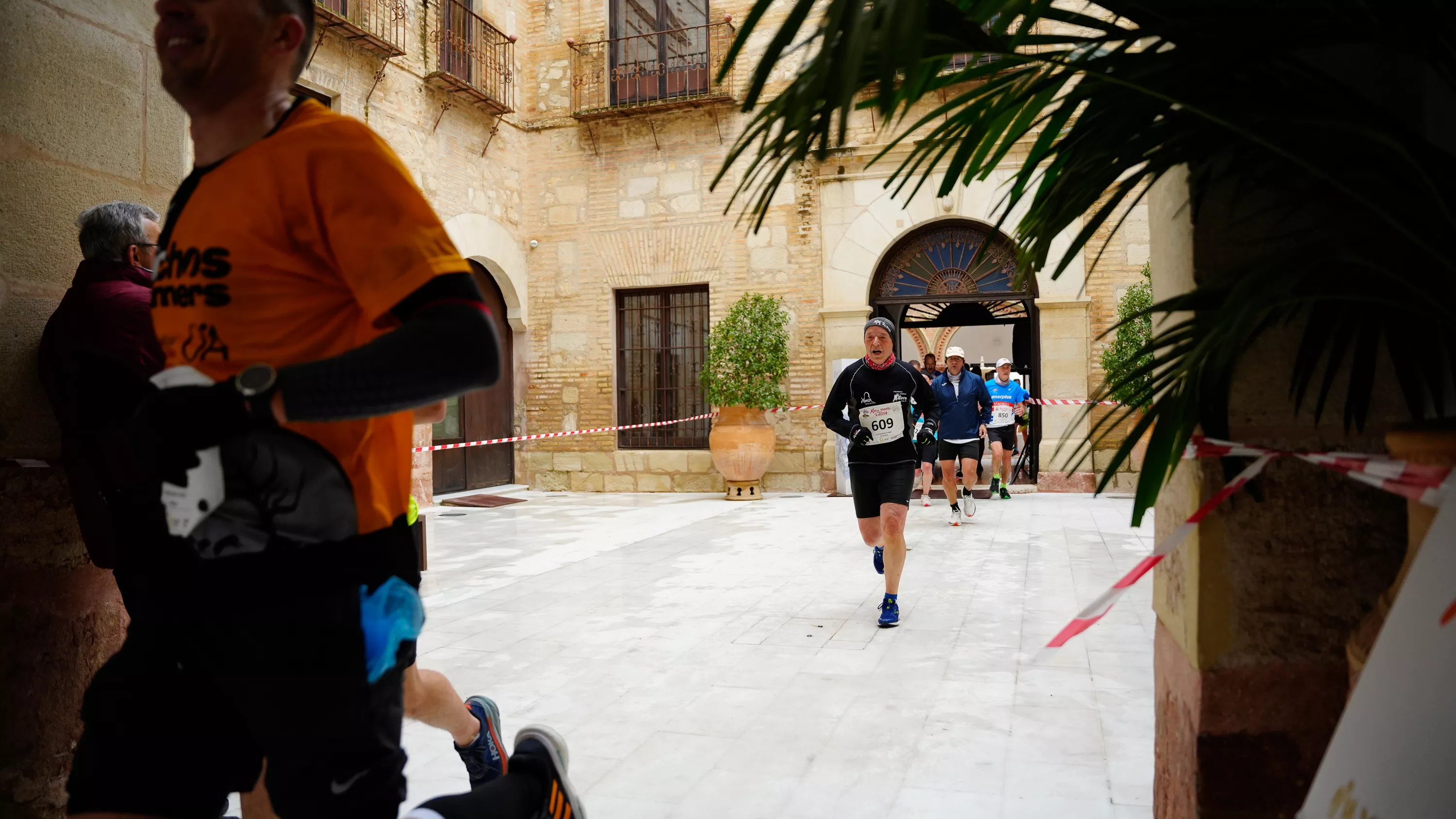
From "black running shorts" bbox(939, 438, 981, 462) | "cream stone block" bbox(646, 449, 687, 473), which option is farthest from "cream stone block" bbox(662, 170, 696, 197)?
"black running shorts" bbox(939, 438, 981, 462)

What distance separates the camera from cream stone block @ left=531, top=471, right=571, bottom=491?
1470 centimetres

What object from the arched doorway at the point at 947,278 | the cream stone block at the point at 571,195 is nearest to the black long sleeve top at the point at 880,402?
the arched doorway at the point at 947,278

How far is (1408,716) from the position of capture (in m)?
1.39

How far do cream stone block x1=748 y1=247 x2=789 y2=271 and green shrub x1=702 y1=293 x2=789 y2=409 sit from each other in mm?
695

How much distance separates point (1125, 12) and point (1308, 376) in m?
0.73

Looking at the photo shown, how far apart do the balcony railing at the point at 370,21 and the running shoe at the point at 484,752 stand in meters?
9.37

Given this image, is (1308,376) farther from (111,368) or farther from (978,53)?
(111,368)

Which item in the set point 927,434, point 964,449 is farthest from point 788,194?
point 927,434

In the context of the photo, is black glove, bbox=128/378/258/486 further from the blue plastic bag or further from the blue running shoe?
the blue running shoe

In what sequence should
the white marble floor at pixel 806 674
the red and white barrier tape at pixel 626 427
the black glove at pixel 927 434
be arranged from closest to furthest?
the white marble floor at pixel 806 674, the black glove at pixel 927 434, the red and white barrier tape at pixel 626 427

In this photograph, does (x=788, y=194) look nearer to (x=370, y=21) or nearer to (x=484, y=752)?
(x=370, y=21)

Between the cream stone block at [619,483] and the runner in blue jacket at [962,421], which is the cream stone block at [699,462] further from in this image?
the runner in blue jacket at [962,421]

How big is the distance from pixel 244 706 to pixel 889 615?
4227 mm

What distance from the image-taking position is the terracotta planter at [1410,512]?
4.91 ft
